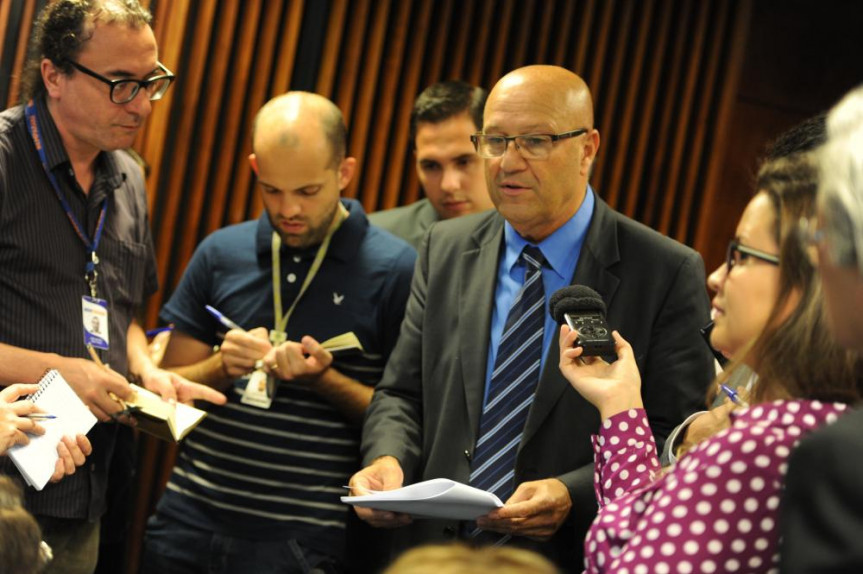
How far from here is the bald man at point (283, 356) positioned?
3234 mm

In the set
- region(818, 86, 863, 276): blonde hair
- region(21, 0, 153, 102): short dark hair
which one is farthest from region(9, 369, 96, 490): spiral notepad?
region(818, 86, 863, 276): blonde hair

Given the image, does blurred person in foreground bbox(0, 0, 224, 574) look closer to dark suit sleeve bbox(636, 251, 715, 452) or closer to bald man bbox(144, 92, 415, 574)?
bald man bbox(144, 92, 415, 574)

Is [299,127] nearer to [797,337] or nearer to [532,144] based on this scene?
[532,144]

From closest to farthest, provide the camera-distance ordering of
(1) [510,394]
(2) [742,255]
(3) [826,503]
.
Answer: (3) [826,503] → (2) [742,255] → (1) [510,394]

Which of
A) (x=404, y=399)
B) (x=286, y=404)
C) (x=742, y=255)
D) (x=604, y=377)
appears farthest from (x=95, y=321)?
(x=742, y=255)

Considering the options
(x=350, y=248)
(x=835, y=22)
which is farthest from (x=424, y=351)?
(x=835, y=22)

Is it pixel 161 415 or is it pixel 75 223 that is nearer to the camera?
pixel 161 415

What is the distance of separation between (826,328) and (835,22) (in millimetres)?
4166

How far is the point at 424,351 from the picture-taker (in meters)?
3.02

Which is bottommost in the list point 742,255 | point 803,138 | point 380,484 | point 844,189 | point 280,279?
point 380,484

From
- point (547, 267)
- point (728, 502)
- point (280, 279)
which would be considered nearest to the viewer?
point (728, 502)

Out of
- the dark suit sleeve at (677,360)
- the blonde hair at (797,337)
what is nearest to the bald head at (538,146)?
the dark suit sleeve at (677,360)

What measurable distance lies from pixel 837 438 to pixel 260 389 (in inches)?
91.4

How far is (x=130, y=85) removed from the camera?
3125 millimetres
